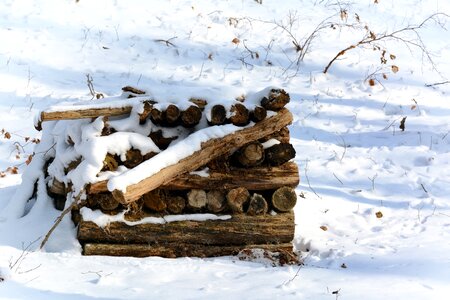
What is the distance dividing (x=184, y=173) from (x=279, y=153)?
94cm

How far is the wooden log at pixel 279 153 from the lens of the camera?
7.06 meters

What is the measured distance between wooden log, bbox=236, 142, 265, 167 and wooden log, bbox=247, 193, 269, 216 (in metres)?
0.35

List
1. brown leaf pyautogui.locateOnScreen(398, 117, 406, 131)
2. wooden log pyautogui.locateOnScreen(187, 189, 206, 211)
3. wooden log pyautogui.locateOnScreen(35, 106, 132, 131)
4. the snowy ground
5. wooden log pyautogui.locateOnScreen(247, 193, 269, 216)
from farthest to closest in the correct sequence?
brown leaf pyautogui.locateOnScreen(398, 117, 406, 131)
wooden log pyautogui.locateOnScreen(247, 193, 269, 216)
wooden log pyautogui.locateOnScreen(187, 189, 206, 211)
wooden log pyautogui.locateOnScreen(35, 106, 132, 131)
the snowy ground

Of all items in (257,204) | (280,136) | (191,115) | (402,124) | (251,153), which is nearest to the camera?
(191,115)

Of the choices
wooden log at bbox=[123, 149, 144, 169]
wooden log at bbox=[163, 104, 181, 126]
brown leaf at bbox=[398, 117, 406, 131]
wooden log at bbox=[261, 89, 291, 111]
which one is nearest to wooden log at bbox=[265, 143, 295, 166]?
wooden log at bbox=[261, 89, 291, 111]

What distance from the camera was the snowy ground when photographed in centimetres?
607

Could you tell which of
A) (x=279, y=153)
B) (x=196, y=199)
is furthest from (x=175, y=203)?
(x=279, y=153)

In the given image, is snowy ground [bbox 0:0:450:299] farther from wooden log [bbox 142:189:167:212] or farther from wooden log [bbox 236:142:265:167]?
wooden log [bbox 236:142:265:167]

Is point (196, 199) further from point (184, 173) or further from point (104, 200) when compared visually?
point (104, 200)

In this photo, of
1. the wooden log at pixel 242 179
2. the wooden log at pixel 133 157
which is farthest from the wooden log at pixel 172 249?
the wooden log at pixel 133 157

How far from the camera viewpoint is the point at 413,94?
476 inches

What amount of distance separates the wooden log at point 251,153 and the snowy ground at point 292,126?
967mm

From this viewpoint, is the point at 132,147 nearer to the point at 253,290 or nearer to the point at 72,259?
the point at 72,259

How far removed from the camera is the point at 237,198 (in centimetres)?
706
